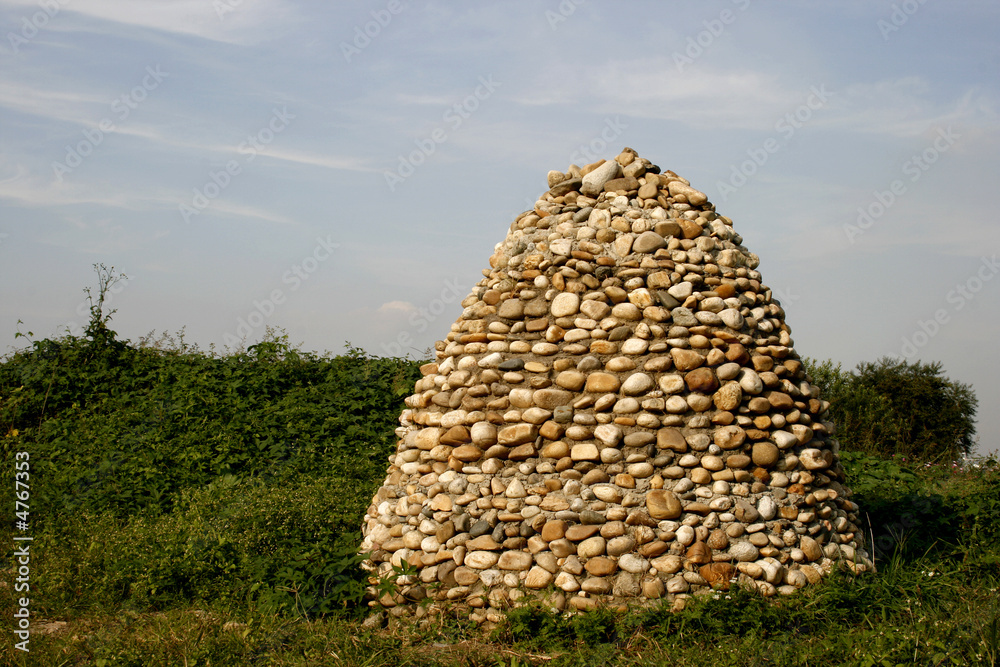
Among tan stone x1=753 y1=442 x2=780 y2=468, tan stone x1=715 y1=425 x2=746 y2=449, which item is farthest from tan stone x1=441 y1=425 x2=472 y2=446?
tan stone x1=753 y1=442 x2=780 y2=468

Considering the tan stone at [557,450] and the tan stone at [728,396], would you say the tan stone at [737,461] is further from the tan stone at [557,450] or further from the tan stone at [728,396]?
the tan stone at [557,450]

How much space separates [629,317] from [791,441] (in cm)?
130

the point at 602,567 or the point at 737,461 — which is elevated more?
the point at 737,461

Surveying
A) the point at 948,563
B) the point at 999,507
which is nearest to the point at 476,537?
the point at 948,563

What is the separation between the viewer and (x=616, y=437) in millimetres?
4535

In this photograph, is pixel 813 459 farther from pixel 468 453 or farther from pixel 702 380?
pixel 468 453

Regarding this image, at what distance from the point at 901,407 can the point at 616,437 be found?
12.8 meters

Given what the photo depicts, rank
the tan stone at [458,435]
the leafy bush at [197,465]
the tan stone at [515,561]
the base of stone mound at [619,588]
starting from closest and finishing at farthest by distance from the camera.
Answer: the base of stone mound at [619,588], the tan stone at [515,561], the tan stone at [458,435], the leafy bush at [197,465]

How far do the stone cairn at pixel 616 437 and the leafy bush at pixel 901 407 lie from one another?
30.7 ft

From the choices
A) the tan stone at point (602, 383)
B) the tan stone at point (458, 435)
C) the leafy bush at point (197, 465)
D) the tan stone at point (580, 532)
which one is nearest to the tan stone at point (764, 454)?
the tan stone at point (602, 383)

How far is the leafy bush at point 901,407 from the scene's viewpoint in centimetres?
1373

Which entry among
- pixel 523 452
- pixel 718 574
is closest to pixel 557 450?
pixel 523 452

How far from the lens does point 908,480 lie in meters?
8.76

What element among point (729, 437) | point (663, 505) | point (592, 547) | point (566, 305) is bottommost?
point (592, 547)
